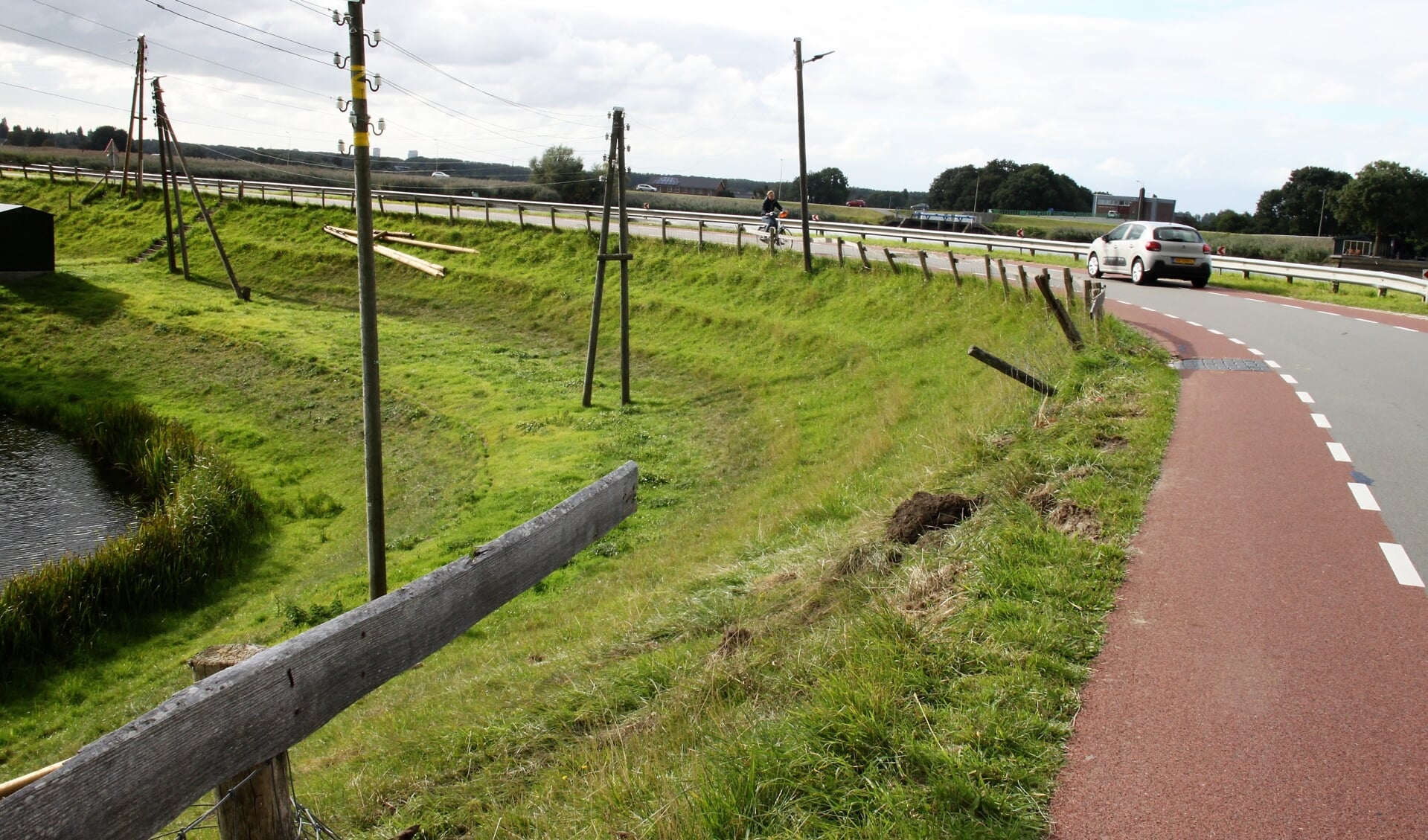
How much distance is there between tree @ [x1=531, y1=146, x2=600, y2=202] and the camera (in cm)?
7544

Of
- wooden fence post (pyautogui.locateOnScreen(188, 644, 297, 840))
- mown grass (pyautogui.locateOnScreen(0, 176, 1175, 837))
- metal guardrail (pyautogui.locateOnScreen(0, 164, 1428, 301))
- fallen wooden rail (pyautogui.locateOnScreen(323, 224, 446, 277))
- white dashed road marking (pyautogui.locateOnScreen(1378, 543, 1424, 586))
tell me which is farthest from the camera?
fallen wooden rail (pyautogui.locateOnScreen(323, 224, 446, 277))

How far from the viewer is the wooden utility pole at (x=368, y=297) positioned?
10812 mm

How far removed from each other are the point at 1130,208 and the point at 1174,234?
63.0 meters

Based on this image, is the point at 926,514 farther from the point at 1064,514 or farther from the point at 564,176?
the point at 564,176

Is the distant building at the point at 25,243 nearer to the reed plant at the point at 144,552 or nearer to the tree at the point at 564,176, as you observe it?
the reed plant at the point at 144,552

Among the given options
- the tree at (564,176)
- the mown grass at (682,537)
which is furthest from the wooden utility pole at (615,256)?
the tree at (564,176)

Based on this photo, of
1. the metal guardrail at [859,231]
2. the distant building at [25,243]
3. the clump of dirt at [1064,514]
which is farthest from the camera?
the distant building at [25,243]

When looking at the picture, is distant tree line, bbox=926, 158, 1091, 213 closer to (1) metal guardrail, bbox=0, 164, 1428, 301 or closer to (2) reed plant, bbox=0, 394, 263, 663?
(1) metal guardrail, bbox=0, 164, 1428, 301

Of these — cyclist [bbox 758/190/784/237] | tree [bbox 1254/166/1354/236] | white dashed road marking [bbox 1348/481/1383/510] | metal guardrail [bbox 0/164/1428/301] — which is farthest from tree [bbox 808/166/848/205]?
white dashed road marking [bbox 1348/481/1383/510]

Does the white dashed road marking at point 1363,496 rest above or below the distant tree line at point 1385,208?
below

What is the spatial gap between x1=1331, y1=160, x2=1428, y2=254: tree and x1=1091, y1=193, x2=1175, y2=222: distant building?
37.9ft

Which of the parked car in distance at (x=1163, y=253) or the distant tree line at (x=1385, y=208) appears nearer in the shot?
the parked car in distance at (x=1163, y=253)

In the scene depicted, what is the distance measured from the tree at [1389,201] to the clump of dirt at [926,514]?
70899 millimetres

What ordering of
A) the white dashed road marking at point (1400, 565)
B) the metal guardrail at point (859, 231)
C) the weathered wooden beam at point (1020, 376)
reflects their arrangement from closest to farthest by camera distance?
the white dashed road marking at point (1400, 565) < the weathered wooden beam at point (1020, 376) < the metal guardrail at point (859, 231)
